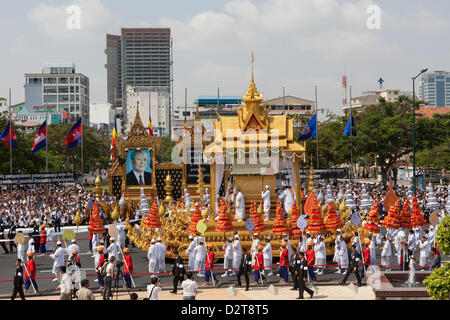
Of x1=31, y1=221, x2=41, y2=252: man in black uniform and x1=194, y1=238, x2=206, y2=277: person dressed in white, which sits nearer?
x1=194, y1=238, x2=206, y2=277: person dressed in white

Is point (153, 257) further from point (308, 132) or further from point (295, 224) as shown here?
point (308, 132)

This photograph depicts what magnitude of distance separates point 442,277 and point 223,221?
11.6 meters

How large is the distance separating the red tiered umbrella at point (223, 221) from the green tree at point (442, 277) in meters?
11.3

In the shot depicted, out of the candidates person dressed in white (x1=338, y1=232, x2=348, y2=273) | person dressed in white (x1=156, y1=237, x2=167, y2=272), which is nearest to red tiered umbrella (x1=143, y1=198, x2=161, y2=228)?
person dressed in white (x1=156, y1=237, x2=167, y2=272)

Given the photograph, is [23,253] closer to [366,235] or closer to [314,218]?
[314,218]

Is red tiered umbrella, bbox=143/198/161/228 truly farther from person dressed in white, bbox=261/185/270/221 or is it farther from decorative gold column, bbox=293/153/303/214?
decorative gold column, bbox=293/153/303/214

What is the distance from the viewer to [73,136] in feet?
155

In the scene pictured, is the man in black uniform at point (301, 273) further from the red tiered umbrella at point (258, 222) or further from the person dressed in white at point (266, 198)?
the person dressed in white at point (266, 198)

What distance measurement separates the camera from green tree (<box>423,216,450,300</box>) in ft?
42.8

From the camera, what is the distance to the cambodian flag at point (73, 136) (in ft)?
155

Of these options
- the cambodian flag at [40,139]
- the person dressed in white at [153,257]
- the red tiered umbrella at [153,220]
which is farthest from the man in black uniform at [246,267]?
the cambodian flag at [40,139]

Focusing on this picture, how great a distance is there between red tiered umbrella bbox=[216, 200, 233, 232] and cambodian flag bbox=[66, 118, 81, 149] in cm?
2573

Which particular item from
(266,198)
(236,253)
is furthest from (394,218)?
(236,253)

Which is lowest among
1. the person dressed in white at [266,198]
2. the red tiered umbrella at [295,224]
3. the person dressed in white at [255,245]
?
the person dressed in white at [255,245]
